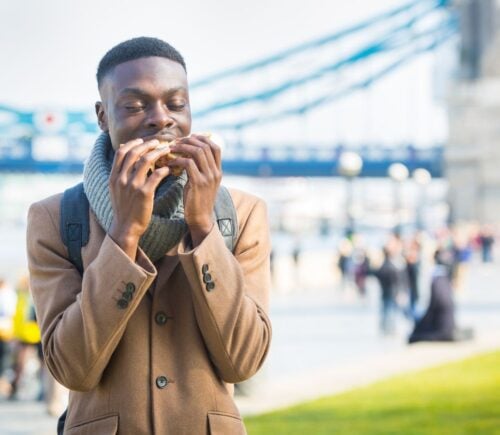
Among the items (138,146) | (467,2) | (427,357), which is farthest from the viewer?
(467,2)

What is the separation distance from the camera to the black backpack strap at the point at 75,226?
7.02ft

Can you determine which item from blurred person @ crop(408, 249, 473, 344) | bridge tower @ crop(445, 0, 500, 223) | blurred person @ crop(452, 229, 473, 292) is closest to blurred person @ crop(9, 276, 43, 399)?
blurred person @ crop(408, 249, 473, 344)

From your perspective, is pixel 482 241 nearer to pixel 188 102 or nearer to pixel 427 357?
pixel 427 357

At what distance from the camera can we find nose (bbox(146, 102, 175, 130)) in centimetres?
208

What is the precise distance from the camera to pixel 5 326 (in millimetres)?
9969

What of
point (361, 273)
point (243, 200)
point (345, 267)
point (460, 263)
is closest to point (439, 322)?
point (361, 273)

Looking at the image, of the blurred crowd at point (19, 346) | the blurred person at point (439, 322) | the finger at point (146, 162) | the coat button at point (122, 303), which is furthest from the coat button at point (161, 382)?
the blurred person at point (439, 322)

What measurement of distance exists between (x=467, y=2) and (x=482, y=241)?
2513cm

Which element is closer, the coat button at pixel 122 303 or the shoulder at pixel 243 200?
the coat button at pixel 122 303

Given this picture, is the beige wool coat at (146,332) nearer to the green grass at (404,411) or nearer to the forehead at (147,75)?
the forehead at (147,75)

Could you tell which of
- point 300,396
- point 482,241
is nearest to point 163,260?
point 300,396

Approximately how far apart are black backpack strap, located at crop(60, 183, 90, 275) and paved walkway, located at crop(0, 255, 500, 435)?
5.54m

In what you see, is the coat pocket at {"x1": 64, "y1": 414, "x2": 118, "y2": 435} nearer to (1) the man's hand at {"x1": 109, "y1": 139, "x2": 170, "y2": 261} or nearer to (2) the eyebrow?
(1) the man's hand at {"x1": 109, "y1": 139, "x2": 170, "y2": 261}

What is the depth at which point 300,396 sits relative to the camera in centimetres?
881
